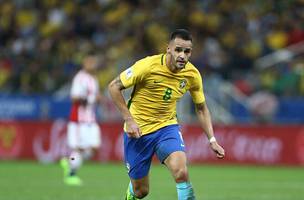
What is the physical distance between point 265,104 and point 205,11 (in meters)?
5.15

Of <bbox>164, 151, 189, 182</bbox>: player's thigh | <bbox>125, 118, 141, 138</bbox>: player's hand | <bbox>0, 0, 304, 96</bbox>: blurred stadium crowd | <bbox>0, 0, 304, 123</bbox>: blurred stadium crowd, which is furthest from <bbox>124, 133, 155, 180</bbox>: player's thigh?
<bbox>0, 0, 304, 96</bbox>: blurred stadium crowd

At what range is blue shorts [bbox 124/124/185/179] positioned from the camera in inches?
390

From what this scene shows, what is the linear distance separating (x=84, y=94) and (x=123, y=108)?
8654 mm

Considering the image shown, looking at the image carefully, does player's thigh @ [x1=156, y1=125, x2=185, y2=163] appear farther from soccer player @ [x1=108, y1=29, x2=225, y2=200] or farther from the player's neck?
the player's neck

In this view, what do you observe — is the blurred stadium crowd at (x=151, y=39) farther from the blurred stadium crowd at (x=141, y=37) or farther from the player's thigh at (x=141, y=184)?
the player's thigh at (x=141, y=184)

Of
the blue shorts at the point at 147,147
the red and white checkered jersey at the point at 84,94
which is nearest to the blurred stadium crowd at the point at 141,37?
the red and white checkered jersey at the point at 84,94

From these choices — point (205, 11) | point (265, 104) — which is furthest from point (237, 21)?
point (265, 104)

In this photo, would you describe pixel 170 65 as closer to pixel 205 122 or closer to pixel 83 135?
pixel 205 122

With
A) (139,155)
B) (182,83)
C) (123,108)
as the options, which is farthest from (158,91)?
(139,155)

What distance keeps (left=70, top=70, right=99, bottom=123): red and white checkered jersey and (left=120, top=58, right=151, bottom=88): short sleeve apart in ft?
27.1

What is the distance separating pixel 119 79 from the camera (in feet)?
32.0

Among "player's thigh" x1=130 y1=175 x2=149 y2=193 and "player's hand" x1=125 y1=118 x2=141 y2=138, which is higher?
"player's hand" x1=125 y1=118 x2=141 y2=138

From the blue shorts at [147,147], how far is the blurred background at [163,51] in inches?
518

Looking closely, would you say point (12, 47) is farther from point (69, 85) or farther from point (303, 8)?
point (303, 8)
